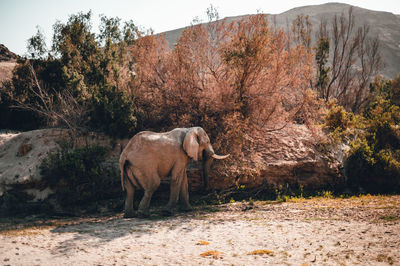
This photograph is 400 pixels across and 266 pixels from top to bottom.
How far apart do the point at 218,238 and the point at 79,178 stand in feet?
15.7

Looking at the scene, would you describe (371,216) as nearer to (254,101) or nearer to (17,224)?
(254,101)

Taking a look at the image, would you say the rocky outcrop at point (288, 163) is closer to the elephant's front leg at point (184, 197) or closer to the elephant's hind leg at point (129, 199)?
the elephant's front leg at point (184, 197)

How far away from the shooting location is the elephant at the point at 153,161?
796 cm

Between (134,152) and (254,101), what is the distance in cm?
491

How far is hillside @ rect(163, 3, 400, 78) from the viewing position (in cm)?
4725

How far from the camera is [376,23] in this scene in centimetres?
5541

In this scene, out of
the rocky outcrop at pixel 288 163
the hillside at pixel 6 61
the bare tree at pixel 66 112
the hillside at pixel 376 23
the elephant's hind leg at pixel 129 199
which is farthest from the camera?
the hillside at pixel 376 23

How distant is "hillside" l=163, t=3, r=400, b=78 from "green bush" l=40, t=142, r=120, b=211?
38828 millimetres

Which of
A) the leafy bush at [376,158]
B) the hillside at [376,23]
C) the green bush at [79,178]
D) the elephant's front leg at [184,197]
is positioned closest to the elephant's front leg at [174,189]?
the elephant's front leg at [184,197]

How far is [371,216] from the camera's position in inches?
292

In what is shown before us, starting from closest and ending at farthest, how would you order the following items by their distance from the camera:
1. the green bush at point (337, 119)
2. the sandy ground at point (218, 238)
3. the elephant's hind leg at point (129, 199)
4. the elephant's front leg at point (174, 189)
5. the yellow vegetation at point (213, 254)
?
the sandy ground at point (218, 238) < the yellow vegetation at point (213, 254) < the elephant's hind leg at point (129, 199) < the elephant's front leg at point (174, 189) < the green bush at point (337, 119)

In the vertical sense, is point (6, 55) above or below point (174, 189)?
above

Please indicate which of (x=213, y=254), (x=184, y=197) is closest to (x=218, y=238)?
(x=213, y=254)

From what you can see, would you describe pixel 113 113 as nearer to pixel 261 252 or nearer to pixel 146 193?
pixel 146 193
